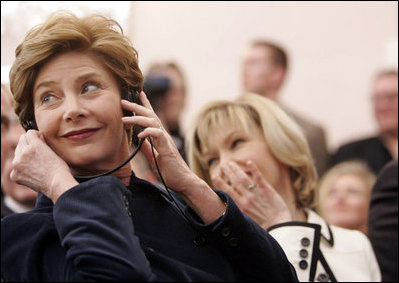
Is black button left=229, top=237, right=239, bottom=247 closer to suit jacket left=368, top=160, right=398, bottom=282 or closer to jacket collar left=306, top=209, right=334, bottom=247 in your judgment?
jacket collar left=306, top=209, right=334, bottom=247

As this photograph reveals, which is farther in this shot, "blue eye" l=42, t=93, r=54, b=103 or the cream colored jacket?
the cream colored jacket

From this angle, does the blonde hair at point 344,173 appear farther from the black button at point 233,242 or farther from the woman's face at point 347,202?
the black button at point 233,242

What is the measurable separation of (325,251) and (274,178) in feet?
0.84

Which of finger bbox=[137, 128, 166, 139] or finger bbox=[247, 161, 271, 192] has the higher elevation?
finger bbox=[137, 128, 166, 139]

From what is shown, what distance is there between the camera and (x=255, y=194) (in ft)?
6.98

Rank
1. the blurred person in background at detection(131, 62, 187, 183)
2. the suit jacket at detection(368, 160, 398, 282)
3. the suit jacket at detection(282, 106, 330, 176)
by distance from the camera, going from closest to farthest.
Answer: the suit jacket at detection(368, 160, 398, 282) → the blurred person in background at detection(131, 62, 187, 183) → the suit jacket at detection(282, 106, 330, 176)

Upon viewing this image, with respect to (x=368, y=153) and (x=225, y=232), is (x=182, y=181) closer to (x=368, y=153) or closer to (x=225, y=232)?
(x=225, y=232)

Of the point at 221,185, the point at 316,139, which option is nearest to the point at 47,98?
the point at 221,185

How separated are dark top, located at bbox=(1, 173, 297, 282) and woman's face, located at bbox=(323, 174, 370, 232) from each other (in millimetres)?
1873

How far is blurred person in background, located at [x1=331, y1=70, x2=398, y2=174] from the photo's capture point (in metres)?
3.60

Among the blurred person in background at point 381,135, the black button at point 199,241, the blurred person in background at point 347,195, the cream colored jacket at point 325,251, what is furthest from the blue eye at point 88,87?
the blurred person in background at point 381,135

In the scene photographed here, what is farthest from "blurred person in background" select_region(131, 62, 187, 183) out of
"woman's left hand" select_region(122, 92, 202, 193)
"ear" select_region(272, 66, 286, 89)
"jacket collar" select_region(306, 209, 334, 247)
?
"woman's left hand" select_region(122, 92, 202, 193)

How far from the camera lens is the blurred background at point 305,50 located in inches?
129

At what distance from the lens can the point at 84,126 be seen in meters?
1.44
